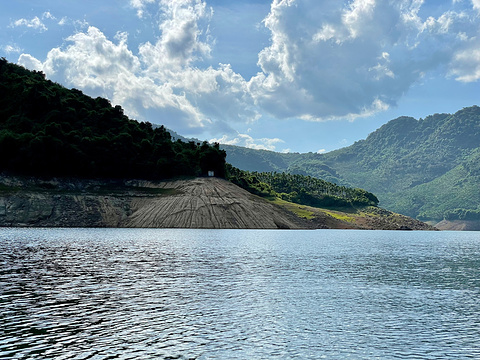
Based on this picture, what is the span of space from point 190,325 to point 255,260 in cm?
4471

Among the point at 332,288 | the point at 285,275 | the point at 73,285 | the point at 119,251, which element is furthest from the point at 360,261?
the point at 73,285

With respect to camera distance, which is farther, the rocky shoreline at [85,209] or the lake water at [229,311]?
the rocky shoreline at [85,209]

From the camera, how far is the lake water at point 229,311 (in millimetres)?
25672

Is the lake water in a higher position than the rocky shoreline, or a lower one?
lower

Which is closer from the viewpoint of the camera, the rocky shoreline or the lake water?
the lake water

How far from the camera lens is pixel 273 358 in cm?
2419

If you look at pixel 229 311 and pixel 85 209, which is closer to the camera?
pixel 229 311

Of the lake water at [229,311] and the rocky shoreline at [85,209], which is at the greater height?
the rocky shoreline at [85,209]

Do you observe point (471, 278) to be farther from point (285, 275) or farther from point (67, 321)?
point (67, 321)

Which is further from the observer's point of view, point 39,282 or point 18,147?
point 18,147

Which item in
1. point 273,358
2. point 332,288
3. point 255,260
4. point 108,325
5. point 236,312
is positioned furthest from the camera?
point 255,260

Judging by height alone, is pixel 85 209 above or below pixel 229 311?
above

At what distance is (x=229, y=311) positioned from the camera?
35.7m

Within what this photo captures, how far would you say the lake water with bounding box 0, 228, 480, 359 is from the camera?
2567 centimetres
